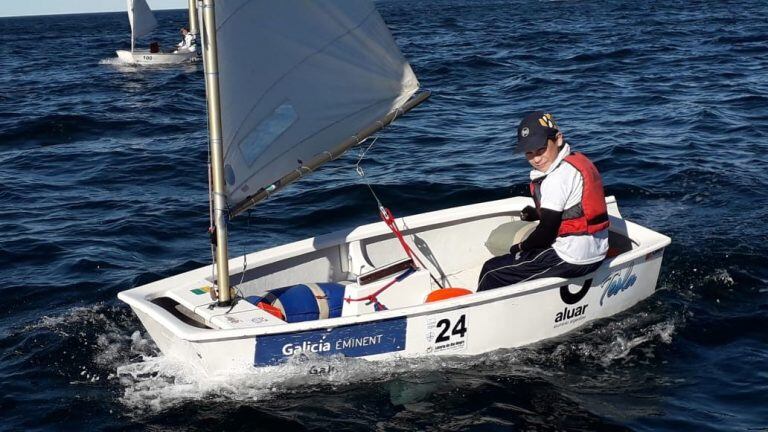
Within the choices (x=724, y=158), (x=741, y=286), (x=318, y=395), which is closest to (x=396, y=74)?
(x=318, y=395)

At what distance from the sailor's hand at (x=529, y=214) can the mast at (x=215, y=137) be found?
2883 mm

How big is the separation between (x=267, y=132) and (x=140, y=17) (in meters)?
31.2

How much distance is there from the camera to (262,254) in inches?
317

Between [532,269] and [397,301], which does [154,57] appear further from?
[532,269]

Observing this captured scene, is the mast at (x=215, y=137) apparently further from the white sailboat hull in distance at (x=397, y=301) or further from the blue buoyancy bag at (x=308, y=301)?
the blue buoyancy bag at (x=308, y=301)

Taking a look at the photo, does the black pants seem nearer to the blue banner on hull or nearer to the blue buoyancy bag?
the blue banner on hull

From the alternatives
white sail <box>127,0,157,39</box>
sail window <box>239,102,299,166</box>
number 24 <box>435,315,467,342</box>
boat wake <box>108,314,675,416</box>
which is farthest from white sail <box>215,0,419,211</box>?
white sail <box>127,0,157,39</box>

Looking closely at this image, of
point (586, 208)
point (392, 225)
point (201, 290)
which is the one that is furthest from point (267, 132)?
point (586, 208)

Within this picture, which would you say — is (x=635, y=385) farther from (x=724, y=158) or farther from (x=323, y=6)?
(x=724, y=158)

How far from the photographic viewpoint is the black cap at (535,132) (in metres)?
6.95

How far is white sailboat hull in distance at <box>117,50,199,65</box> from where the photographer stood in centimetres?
3256

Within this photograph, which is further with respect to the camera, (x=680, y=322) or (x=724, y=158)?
(x=724, y=158)

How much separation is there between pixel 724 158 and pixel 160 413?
967 cm

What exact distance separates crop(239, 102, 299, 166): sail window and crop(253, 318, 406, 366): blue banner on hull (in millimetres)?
1348
